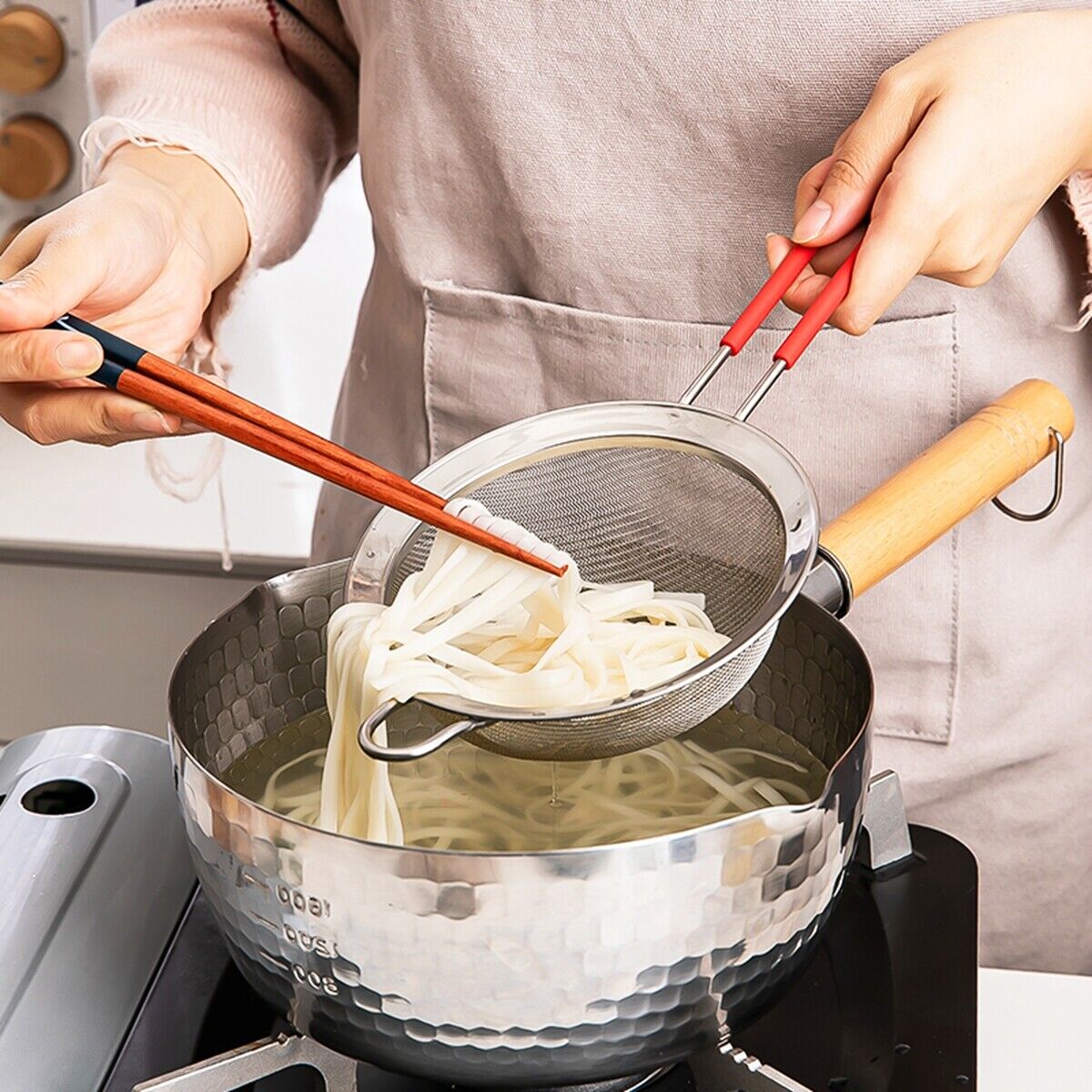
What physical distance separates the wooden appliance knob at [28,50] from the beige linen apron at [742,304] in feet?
2.90

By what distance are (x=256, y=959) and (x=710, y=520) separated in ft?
1.30

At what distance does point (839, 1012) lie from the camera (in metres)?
0.73

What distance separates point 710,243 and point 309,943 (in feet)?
1.93

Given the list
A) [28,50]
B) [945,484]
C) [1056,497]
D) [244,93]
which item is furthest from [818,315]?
[28,50]

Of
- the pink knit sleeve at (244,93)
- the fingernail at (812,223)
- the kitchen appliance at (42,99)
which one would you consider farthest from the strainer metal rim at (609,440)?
the kitchen appliance at (42,99)

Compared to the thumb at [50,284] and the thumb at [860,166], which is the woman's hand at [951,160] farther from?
the thumb at [50,284]

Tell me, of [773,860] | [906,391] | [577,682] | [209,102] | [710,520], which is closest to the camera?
[773,860]

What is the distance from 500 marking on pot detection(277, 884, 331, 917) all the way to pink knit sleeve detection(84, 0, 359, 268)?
25.6 inches

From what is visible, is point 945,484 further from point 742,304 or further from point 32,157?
point 32,157

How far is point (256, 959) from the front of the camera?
0.62 m

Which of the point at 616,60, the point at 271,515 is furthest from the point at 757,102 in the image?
the point at 271,515

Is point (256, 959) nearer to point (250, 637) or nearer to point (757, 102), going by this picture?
point (250, 637)

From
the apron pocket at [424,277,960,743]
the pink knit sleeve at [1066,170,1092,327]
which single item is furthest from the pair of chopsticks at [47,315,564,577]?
the pink knit sleeve at [1066,170,1092,327]

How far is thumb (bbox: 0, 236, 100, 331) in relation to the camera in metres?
0.73
